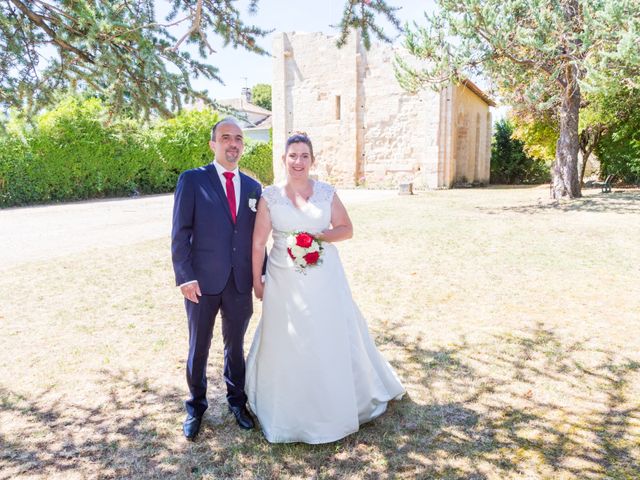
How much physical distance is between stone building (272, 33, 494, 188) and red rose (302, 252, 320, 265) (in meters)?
19.7

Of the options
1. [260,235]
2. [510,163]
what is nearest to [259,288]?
[260,235]

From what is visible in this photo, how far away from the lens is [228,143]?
2941 millimetres

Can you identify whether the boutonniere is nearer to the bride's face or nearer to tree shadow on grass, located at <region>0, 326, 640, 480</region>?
the bride's face

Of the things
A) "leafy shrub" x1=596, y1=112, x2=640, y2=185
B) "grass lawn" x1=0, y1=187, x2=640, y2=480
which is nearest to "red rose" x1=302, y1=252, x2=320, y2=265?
"grass lawn" x1=0, y1=187, x2=640, y2=480

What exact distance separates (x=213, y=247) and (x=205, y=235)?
9 centimetres

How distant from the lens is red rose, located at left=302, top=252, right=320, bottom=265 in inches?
113

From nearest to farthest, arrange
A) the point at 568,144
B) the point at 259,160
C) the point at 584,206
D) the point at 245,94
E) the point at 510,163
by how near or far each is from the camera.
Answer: the point at 584,206 → the point at 568,144 → the point at 259,160 → the point at 510,163 → the point at 245,94

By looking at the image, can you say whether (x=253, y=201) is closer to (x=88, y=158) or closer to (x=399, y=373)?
(x=399, y=373)

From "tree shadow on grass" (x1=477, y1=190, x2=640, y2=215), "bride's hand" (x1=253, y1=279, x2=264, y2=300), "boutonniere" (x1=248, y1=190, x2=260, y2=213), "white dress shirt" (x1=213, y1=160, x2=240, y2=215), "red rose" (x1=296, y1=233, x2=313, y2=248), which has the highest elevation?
"white dress shirt" (x1=213, y1=160, x2=240, y2=215)

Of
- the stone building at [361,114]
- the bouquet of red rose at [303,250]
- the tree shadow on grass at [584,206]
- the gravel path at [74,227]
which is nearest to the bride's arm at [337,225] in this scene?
the bouquet of red rose at [303,250]

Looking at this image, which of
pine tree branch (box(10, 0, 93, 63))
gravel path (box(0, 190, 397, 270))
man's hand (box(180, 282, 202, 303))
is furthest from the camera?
gravel path (box(0, 190, 397, 270))

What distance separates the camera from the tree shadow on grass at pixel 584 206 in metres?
13.7

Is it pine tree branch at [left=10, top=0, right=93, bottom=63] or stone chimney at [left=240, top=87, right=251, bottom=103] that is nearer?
pine tree branch at [left=10, top=0, right=93, bottom=63]

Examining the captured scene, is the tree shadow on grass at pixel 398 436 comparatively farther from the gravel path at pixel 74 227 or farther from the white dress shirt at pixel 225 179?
the gravel path at pixel 74 227
